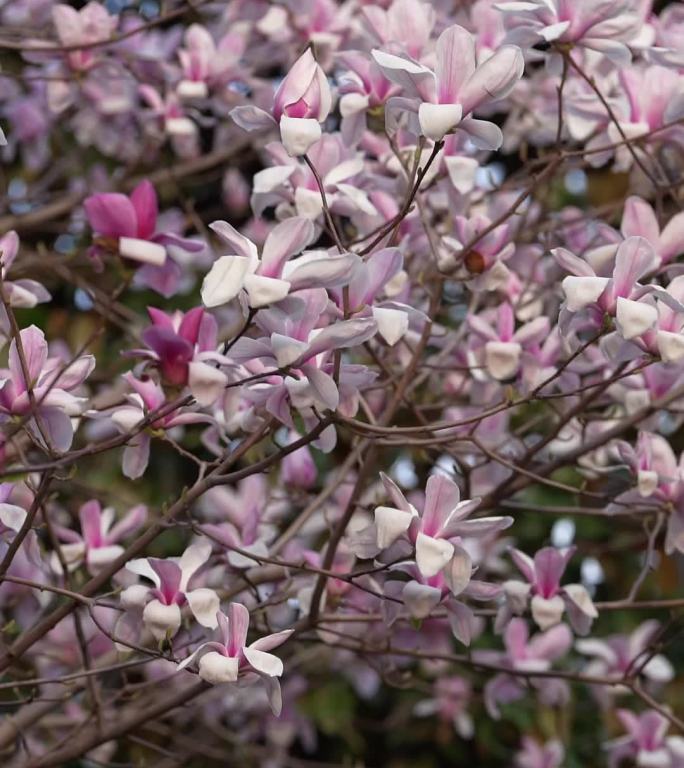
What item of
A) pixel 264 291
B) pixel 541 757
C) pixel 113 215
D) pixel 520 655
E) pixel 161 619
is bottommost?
pixel 541 757

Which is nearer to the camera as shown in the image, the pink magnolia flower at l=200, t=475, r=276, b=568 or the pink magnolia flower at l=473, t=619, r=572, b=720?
the pink magnolia flower at l=200, t=475, r=276, b=568

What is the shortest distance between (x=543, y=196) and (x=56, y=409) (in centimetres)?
89

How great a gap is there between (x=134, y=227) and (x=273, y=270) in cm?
28

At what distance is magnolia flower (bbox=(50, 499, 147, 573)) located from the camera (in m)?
1.28

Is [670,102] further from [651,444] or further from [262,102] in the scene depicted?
[262,102]

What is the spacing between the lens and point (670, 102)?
49.4 inches

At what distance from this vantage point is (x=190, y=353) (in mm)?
992

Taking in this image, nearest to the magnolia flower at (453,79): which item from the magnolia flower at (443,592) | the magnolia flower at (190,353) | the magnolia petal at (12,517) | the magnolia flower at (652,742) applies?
the magnolia flower at (190,353)

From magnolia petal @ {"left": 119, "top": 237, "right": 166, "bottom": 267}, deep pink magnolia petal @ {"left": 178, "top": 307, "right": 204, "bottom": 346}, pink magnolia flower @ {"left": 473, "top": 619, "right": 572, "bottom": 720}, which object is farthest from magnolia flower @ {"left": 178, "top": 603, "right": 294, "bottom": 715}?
pink magnolia flower @ {"left": 473, "top": 619, "right": 572, "bottom": 720}

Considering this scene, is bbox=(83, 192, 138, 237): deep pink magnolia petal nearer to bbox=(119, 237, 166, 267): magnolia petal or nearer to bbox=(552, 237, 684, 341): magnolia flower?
bbox=(119, 237, 166, 267): magnolia petal

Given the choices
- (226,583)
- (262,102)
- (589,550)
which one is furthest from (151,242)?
(589,550)

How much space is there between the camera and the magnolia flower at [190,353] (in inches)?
37.9

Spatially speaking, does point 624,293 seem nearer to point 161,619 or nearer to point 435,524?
point 435,524

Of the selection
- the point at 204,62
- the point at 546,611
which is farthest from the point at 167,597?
the point at 204,62
